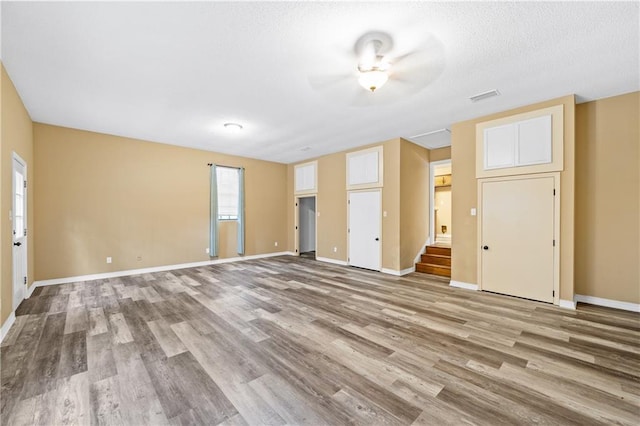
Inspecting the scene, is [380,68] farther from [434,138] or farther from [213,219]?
[213,219]

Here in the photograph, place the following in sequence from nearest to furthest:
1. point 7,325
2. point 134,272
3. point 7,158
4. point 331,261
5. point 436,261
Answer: point 7,325 → point 7,158 → point 134,272 → point 436,261 → point 331,261

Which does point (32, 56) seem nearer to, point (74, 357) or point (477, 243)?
point (74, 357)

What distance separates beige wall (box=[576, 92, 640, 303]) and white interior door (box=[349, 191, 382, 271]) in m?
3.33

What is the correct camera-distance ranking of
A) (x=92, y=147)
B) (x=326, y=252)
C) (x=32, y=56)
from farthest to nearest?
(x=326, y=252)
(x=92, y=147)
(x=32, y=56)

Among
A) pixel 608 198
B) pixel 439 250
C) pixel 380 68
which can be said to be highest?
pixel 380 68

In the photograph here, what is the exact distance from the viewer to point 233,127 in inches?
194

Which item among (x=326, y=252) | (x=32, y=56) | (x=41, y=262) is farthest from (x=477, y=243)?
(x=41, y=262)

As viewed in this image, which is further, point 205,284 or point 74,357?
point 205,284

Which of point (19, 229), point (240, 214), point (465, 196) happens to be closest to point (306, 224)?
point (240, 214)

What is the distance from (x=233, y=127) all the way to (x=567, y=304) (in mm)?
6065

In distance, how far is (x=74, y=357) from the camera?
7.84 feet

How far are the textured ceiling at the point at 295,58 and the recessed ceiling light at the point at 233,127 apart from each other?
0.30 m

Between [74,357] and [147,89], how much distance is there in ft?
10.5

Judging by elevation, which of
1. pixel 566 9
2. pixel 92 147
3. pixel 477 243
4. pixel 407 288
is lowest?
pixel 407 288
